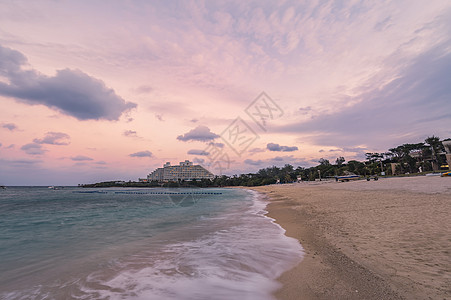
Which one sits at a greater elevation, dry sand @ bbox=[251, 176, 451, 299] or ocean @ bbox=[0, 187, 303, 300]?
dry sand @ bbox=[251, 176, 451, 299]

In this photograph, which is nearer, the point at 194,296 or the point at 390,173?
the point at 194,296

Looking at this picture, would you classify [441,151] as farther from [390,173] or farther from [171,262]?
[171,262]

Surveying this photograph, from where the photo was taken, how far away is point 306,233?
10.3 meters

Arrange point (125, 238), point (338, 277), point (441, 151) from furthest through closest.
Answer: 1. point (441, 151)
2. point (125, 238)
3. point (338, 277)

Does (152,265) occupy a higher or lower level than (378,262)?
lower

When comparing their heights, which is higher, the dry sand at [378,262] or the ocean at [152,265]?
the dry sand at [378,262]

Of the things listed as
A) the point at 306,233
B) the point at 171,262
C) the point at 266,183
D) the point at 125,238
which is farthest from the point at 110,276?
the point at 266,183

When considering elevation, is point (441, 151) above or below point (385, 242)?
above

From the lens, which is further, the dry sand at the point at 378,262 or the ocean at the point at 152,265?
the ocean at the point at 152,265

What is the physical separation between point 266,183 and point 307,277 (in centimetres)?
14256

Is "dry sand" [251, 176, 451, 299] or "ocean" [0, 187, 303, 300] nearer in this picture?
"dry sand" [251, 176, 451, 299]

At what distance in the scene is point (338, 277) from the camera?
206 inches

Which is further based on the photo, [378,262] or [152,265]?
[152,265]

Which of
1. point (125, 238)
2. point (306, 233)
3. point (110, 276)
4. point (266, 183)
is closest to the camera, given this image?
point (110, 276)
